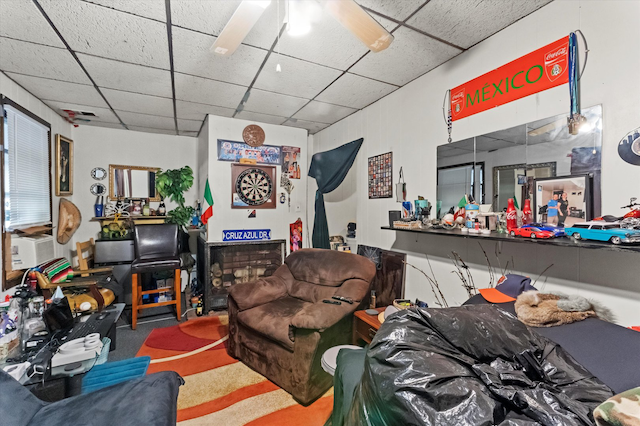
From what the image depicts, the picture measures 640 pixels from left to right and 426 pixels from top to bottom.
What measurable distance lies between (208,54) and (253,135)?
64.3 inches

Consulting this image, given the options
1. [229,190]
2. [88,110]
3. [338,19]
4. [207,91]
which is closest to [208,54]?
[207,91]

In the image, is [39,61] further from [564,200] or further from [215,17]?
[564,200]

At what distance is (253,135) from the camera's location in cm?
378

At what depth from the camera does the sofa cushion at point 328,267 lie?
7.96 feet

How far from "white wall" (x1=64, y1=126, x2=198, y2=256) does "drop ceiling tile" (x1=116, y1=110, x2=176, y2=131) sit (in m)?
0.36

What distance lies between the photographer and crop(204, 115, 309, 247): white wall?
3588 mm

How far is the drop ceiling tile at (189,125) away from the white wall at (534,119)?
97.7 inches

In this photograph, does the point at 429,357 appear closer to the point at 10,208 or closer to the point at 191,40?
the point at 191,40

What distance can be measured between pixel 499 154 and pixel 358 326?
159 cm

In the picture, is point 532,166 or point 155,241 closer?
point 532,166

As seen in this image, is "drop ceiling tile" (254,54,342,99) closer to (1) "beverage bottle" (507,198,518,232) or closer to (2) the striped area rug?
(1) "beverage bottle" (507,198,518,232)

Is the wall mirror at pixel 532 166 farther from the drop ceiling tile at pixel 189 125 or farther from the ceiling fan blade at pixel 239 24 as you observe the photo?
the drop ceiling tile at pixel 189 125

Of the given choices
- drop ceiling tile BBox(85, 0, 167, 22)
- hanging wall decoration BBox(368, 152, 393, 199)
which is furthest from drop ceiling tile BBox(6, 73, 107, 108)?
hanging wall decoration BBox(368, 152, 393, 199)

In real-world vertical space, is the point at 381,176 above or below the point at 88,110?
below
